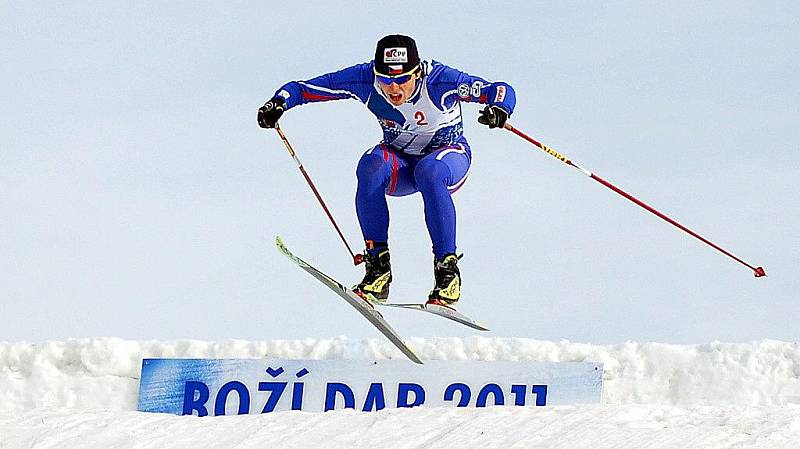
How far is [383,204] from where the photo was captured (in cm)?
632

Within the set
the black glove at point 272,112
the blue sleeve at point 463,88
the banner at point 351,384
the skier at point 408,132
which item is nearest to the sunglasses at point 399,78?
the skier at point 408,132

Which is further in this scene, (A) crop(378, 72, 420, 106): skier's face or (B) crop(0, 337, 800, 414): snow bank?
(B) crop(0, 337, 800, 414): snow bank

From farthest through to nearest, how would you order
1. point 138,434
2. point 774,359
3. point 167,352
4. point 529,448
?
point 167,352, point 774,359, point 138,434, point 529,448

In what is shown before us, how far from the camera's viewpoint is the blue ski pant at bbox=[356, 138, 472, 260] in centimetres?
613

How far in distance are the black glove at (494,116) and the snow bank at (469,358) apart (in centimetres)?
176

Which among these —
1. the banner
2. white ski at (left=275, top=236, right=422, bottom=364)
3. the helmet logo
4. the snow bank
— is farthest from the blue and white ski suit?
the snow bank

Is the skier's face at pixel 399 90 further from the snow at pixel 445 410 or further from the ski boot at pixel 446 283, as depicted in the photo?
the snow at pixel 445 410

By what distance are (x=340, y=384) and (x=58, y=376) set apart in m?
1.89

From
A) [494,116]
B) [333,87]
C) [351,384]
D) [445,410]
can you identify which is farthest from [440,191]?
[351,384]

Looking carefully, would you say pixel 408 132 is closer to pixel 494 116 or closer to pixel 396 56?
pixel 396 56

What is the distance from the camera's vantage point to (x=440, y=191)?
20.1ft

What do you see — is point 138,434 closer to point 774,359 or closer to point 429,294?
point 429,294

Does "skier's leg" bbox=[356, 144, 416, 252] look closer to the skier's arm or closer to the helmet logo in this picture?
the skier's arm

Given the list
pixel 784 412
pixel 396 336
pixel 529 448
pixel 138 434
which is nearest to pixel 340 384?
pixel 396 336
